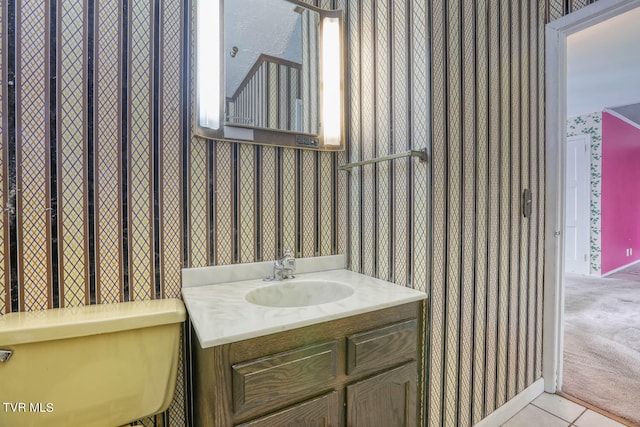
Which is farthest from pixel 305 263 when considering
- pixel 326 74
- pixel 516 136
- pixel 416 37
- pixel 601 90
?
pixel 601 90

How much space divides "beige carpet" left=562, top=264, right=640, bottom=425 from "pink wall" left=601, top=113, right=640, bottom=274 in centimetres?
108

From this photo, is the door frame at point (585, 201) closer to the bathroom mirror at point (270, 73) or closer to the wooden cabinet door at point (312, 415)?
the bathroom mirror at point (270, 73)

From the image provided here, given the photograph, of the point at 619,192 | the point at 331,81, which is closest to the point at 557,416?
the point at 331,81

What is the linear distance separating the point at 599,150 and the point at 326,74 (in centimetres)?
477

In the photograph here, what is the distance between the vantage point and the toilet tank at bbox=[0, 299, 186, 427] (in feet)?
2.81

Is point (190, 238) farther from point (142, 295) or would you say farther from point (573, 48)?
point (573, 48)

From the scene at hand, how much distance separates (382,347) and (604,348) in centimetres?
218

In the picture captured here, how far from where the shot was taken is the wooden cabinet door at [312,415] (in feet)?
2.82

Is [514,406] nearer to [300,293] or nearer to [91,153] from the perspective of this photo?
[300,293]

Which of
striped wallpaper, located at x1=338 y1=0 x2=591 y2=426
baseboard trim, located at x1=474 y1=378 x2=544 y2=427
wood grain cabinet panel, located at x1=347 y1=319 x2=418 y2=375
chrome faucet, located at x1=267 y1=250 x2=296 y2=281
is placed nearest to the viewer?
wood grain cabinet panel, located at x1=347 y1=319 x2=418 y2=375

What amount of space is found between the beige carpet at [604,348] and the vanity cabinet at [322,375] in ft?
4.19

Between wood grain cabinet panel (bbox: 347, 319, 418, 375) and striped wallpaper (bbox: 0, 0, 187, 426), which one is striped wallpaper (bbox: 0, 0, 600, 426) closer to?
striped wallpaper (bbox: 0, 0, 187, 426)

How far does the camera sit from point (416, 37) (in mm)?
1240

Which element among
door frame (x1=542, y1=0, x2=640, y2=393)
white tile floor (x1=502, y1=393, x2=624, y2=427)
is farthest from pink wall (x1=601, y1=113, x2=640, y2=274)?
white tile floor (x1=502, y1=393, x2=624, y2=427)
